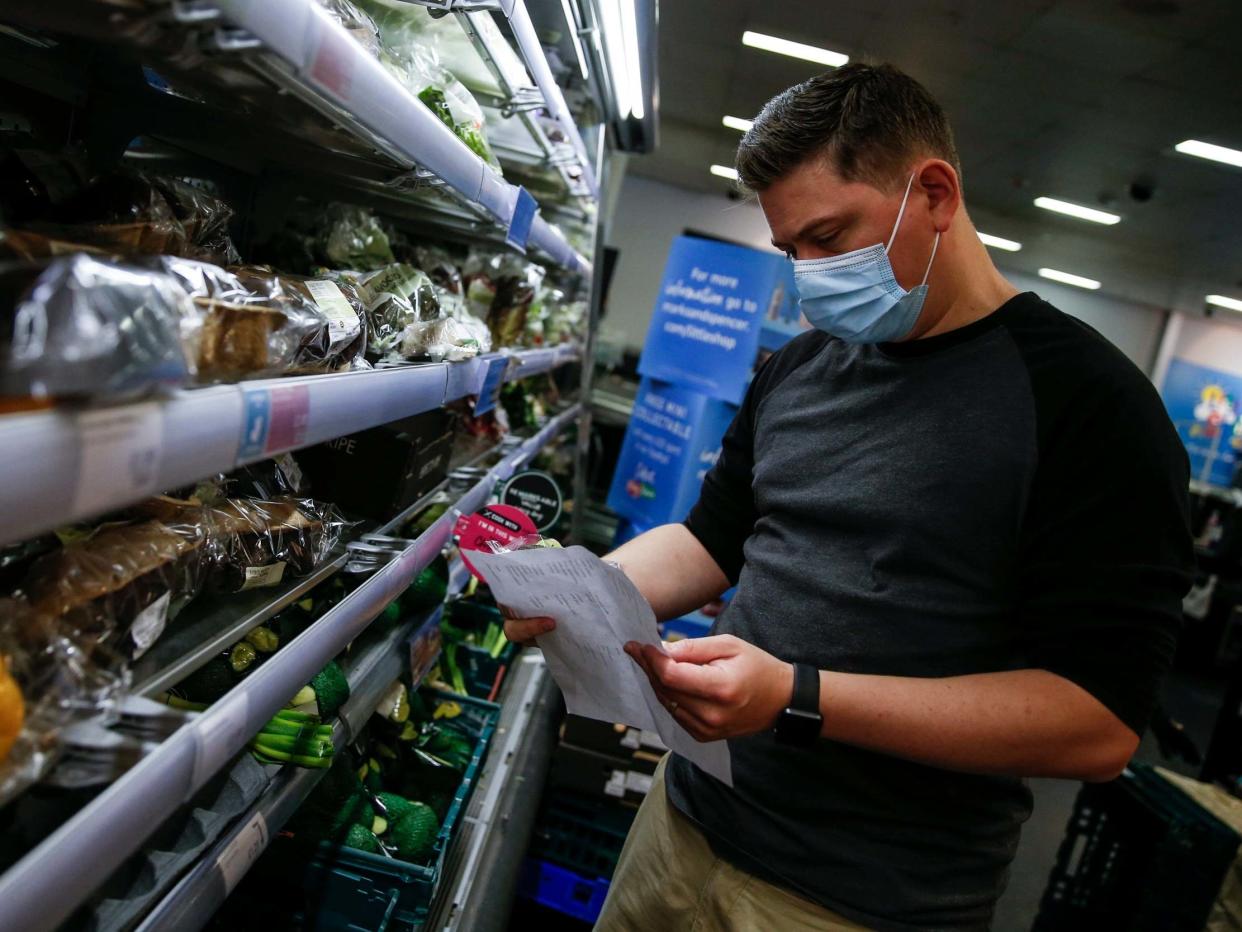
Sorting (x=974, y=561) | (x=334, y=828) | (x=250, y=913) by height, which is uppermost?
(x=974, y=561)

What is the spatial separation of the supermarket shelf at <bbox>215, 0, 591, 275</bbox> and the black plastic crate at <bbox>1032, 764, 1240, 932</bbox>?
2828mm

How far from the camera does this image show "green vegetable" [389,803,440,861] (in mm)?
1670

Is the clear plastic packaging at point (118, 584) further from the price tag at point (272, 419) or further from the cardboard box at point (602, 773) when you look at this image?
the cardboard box at point (602, 773)

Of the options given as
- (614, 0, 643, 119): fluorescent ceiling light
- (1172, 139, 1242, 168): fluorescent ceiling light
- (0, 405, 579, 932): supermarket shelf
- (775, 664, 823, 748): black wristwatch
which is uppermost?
(1172, 139, 1242, 168): fluorescent ceiling light

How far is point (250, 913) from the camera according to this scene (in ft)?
5.13

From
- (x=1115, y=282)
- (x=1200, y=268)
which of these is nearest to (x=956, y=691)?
(x=1200, y=268)

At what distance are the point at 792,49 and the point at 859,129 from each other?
6.40 meters

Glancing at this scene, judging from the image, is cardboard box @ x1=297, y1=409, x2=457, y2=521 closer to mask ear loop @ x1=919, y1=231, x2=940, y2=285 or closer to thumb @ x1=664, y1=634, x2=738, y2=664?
thumb @ x1=664, y1=634, x2=738, y2=664

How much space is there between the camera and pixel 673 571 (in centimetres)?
158

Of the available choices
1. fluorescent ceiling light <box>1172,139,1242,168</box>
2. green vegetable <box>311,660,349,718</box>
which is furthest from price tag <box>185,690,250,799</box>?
fluorescent ceiling light <box>1172,139,1242,168</box>

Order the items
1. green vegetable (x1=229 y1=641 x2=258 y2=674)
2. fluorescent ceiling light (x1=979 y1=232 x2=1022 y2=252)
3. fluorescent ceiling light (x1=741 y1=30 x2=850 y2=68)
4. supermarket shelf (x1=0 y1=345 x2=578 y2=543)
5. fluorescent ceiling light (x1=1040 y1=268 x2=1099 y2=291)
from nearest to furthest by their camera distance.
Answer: supermarket shelf (x1=0 y1=345 x2=578 y2=543) < green vegetable (x1=229 y1=641 x2=258 y2=674) < fluorescent ceiling light (x1=741 y1=30 x2=850 y2=68) < fluorescent ceiling light (x1=979 y1=232 x2=1022 y2=252) < fluorescent ceiling light (x1=1040 y1=268 x2=1099 y2=291)

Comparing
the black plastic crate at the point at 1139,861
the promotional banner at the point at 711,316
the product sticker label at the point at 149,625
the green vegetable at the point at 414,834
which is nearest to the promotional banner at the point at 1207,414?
the promotional banner at the point at 711,316

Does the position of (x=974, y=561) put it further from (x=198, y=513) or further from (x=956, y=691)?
(x=198, y=513)

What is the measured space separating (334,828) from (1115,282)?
46.0ft
